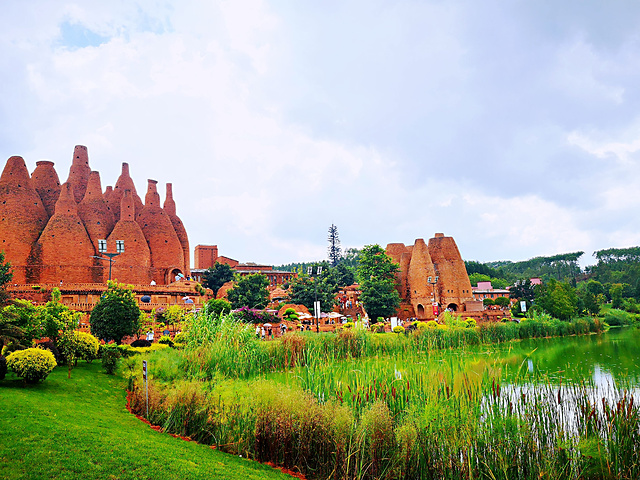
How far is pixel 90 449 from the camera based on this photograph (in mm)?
6219

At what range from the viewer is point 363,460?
6.29 meters

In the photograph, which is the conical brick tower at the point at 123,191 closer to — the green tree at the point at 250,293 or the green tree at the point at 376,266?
the green tree at the point at 250,293

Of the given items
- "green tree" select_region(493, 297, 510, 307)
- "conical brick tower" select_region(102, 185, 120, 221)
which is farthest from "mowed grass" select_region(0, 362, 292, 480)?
"green tree" select_region(493, 297, 510, 307)

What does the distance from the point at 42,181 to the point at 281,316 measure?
21.9m

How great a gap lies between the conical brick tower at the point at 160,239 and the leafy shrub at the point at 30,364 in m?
27.3

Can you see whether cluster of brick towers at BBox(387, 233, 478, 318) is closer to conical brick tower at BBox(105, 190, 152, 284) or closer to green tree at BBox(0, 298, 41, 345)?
conical brick tower at BBox(105, 190, 152, 284)

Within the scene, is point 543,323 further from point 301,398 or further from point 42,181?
point 42,181

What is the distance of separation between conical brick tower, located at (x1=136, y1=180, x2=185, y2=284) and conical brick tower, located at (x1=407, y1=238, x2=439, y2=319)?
22.2 metres

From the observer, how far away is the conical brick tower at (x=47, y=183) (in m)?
32.9

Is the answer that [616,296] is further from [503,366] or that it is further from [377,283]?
[503,366]

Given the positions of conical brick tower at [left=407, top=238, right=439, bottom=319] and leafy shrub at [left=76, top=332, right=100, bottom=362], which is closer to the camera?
leafy shrub at [left=76, top=332, right=100, bottom=362]

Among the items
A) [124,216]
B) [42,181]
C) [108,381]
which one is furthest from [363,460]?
[42,181]

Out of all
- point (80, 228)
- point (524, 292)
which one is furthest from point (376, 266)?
point (80, 228)

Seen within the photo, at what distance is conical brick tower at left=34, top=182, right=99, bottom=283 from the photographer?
98.5ft
